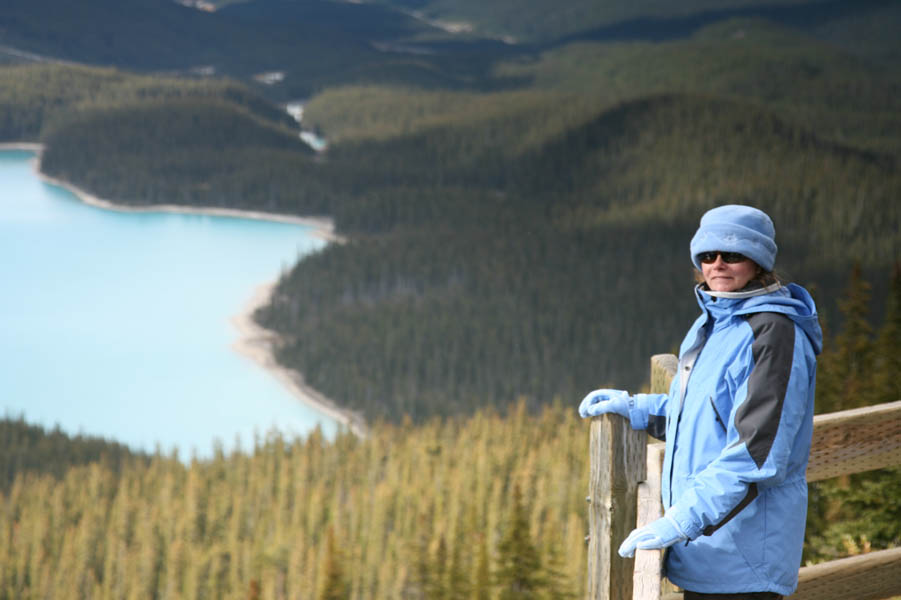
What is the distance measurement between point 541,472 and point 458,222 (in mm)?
78417

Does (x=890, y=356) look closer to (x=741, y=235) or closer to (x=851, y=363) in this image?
(x=851, y=363)

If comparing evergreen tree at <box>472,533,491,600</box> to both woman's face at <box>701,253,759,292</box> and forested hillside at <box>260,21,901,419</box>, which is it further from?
forested hillside at <box>260,21,901,419</box>

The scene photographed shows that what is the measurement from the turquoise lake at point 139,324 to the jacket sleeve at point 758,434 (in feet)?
181

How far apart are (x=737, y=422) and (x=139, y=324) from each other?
9034 cm

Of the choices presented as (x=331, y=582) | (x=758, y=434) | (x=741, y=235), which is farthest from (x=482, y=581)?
(x=758, y=434)

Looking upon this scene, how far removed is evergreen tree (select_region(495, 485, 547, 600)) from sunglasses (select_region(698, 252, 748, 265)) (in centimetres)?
1467

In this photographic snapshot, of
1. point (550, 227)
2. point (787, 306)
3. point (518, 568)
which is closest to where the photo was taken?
point (787, 306)

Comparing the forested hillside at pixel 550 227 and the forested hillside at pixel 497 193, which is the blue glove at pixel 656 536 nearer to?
the forested hillside at pixel 550 227

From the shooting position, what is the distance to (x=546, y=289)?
9194cm

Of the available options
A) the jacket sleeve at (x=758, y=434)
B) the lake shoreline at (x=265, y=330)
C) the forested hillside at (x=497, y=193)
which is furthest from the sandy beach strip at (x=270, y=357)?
the jacket sleeve at (x=758, y=434)

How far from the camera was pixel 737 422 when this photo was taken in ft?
17.5

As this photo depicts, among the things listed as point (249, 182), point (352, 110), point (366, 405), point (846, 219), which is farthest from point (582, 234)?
point (352, 110)

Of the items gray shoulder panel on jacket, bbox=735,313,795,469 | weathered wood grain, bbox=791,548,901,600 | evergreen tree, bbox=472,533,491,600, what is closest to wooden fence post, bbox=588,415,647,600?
gray shoulder panel on jacket, bbox=735,313,795,469

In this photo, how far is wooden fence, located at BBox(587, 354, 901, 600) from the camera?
5.83 m
